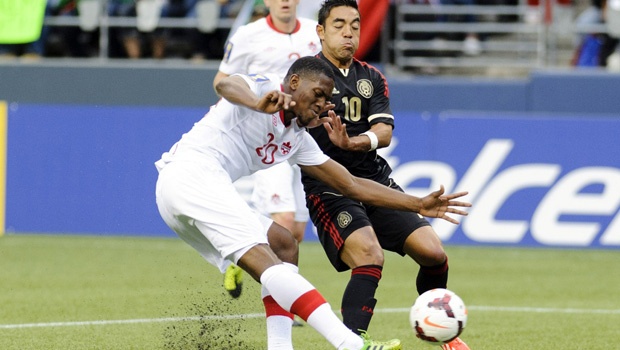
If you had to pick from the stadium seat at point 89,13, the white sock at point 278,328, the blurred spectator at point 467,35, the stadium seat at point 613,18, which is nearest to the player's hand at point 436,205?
the white sock at point 278,328

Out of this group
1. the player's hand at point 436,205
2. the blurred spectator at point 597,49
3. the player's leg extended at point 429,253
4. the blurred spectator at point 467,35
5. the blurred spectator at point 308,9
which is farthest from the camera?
the blurred spectator at point 467,35

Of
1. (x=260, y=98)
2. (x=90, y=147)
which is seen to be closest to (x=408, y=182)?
(x=90, y=147)

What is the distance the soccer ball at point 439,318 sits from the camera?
6.67 m

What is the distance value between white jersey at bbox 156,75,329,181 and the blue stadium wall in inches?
299

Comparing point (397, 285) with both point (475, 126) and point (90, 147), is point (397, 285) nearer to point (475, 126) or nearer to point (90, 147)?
point (475, 126)

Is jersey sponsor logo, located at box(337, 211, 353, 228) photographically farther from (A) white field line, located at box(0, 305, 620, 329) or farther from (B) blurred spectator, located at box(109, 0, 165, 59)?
(B) blurred spectator, located at box(109, 0, 165, 59)

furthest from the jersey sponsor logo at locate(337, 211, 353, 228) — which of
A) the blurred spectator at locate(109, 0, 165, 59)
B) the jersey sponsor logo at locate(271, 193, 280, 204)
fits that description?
the blurred spectator at locate(109, 0, 165, 59)

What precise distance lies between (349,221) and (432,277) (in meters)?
0.79

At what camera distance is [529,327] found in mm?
8797

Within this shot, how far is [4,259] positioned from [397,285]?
445 cm

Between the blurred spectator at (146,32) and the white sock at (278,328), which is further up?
the white sock at (278,328)

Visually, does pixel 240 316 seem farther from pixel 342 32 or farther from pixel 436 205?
pixel 436 205

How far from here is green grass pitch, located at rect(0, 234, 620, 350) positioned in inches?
318

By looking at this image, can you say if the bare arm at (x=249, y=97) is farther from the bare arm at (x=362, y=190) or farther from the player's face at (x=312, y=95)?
the bare arm at (x=362, y=190)
